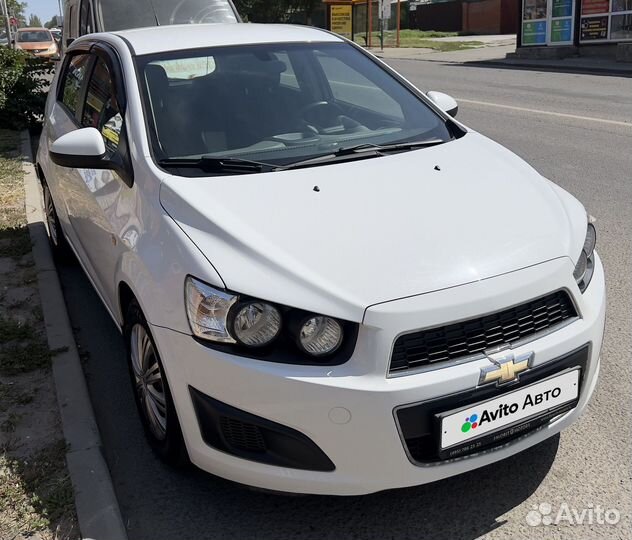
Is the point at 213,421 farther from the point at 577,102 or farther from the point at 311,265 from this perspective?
the point at 577,102

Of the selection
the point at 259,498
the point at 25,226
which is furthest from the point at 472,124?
the point at 259,498

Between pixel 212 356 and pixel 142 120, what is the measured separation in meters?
1.37

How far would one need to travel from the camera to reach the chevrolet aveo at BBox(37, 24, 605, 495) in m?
2.34

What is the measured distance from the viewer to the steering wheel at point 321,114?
361 cm

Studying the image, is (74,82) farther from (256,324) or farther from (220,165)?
(256,324)

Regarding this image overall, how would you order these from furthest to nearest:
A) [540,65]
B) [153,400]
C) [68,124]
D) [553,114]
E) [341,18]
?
1. [341,18]
2. [540,65]
3. [553,114]
4. [68,124]
5. [153,400]

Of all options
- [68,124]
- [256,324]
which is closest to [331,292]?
[256,324]

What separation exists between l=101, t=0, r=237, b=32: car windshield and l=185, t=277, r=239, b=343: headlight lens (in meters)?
8.07

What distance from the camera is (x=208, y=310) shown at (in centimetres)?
244

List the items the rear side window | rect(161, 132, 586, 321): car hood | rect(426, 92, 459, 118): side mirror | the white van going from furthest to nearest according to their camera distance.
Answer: the white van < the rear side window < rect(426, 92, 459, 118): side mirror < rect(161, 132, 586, 321): car hood

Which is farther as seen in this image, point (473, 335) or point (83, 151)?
point (83, 151)

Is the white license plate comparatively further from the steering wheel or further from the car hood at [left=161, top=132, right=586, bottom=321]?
the steering wheel

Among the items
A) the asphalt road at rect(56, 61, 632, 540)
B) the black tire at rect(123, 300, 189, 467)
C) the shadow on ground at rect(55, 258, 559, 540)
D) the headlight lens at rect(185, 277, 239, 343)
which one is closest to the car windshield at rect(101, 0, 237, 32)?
the asphalt road at rect(56, 61, 632, 540)

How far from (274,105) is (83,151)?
3.08ft
